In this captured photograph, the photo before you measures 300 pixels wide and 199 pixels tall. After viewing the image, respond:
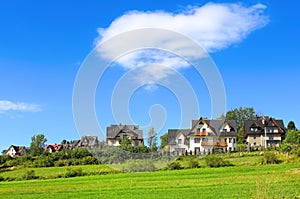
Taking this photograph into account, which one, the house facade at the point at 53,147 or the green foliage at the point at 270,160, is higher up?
the house facade at the point at 53,147

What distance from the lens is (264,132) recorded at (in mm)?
63438

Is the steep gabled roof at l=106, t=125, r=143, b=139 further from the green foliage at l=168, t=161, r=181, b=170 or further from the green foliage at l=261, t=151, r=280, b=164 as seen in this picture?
the green foliage at l=261, t=151, r=280, b=164

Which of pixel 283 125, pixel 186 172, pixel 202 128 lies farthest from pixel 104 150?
pixel 283 125

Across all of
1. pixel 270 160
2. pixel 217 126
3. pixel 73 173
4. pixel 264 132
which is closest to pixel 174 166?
pixel 270 160

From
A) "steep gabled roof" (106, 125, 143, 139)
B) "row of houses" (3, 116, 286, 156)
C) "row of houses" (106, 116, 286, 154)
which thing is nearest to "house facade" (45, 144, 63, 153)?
"row of houses" (3, 116, 286, 156)

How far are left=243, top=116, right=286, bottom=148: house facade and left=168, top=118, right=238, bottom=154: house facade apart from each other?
18.9 ft

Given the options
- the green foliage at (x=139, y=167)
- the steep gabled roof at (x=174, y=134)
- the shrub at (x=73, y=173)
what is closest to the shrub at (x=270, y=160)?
the green foliage at (x=139, y=167)

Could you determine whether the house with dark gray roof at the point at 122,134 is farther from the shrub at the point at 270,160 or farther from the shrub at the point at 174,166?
the shrub at the point at 270,160

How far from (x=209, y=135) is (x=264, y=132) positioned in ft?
38.1

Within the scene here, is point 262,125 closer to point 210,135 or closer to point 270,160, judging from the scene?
point 210,135

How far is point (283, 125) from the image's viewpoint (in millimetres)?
64875

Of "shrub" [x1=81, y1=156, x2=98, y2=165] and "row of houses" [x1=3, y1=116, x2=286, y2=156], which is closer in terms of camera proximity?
"shrub" [x1=81, y1=156, x2=98, y2=165]

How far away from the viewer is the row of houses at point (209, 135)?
54.7 m

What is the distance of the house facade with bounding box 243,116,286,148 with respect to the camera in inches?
2469
